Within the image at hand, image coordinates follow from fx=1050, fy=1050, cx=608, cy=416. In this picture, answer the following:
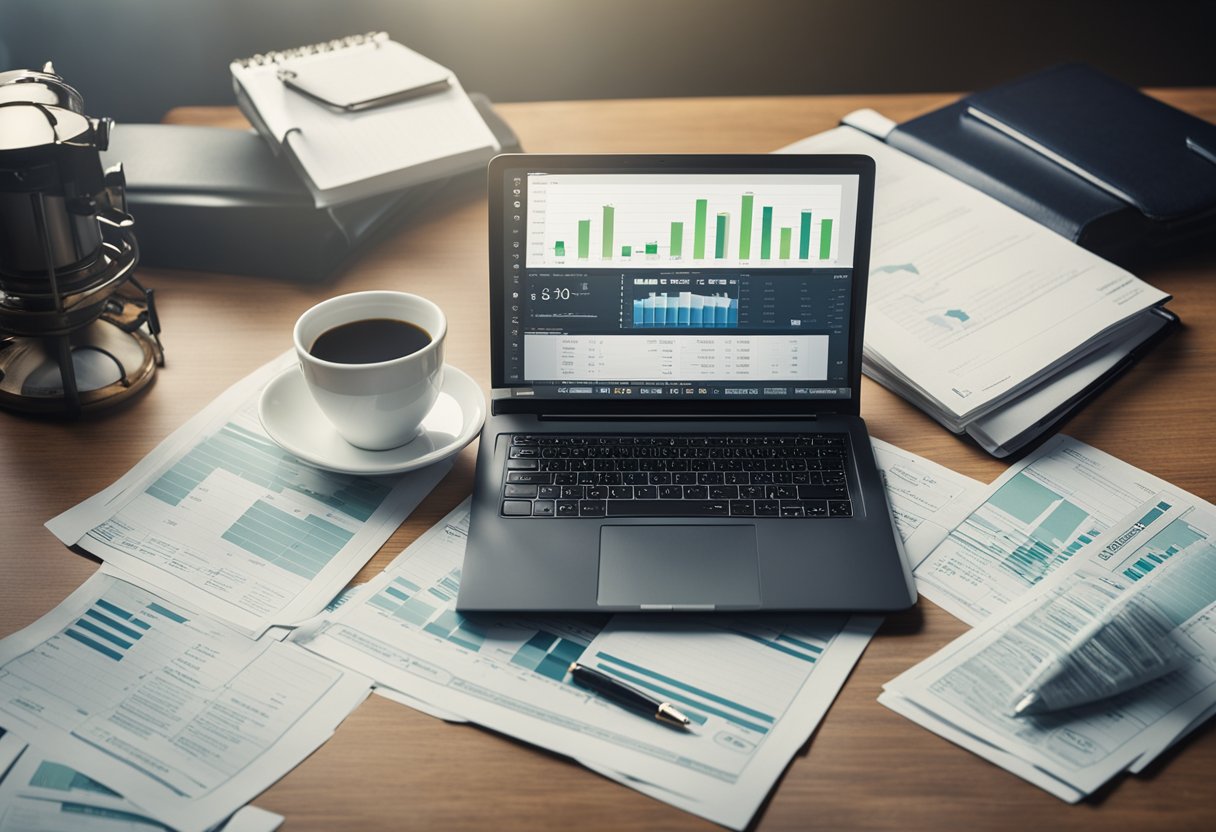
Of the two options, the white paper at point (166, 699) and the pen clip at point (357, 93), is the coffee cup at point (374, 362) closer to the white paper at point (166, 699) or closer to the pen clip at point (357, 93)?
the white paper at point (166, 699)

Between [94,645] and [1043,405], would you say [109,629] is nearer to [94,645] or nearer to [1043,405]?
[94,645]

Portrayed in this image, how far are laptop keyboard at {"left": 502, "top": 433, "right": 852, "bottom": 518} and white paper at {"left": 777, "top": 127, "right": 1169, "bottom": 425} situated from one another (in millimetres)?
166

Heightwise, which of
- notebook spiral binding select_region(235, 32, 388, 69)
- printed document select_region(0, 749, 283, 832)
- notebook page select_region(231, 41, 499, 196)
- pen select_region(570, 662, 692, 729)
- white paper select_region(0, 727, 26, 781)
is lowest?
printed document select_region(0, 749, 283, 832)

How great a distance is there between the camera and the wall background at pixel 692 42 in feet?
6.91

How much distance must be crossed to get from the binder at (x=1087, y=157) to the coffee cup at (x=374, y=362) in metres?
0.74

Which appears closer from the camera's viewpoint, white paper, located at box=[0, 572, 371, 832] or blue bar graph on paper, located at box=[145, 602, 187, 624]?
white paper, located at box=[0, 572, 371, 832]

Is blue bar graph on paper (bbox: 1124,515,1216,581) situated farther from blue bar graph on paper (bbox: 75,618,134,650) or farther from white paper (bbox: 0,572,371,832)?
blue bar graph on paper (bbox: 75,618,134,650)

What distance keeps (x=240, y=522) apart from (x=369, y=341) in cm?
20

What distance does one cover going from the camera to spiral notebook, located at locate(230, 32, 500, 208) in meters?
1.21

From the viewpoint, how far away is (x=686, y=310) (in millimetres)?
971

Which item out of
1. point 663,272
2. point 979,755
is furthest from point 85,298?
point 979,755

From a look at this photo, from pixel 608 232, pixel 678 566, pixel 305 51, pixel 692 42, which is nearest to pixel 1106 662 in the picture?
pixel 678 566

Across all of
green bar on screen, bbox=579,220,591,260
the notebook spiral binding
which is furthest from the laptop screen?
the notebook spiral binding

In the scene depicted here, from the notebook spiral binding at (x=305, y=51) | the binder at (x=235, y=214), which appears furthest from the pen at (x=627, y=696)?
the notebook spiral binding at (x=305, y=51)
